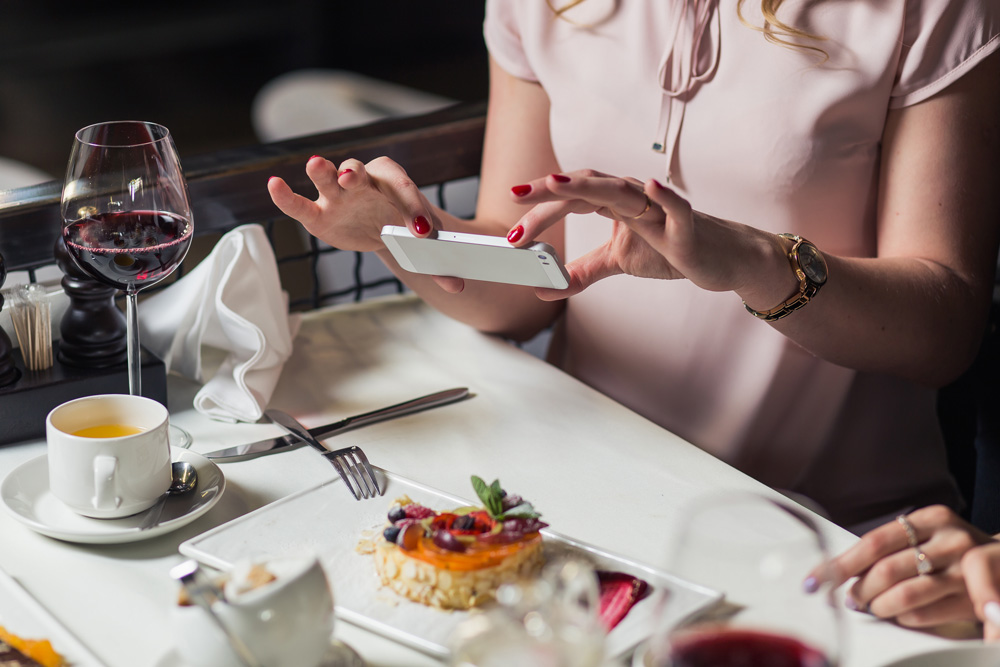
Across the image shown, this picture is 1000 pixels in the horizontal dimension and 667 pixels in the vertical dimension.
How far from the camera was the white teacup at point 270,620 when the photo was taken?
0.61m

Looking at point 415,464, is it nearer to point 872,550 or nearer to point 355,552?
point 355,552

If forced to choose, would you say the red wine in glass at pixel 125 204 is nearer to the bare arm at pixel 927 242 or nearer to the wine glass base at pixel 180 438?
the wine glass base at pixel 180 438

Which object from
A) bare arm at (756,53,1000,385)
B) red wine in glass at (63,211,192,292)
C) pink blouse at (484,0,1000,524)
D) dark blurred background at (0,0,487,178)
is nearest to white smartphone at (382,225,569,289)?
red wine in glass at (63,211,192,292)

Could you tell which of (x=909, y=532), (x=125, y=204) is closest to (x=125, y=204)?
(x=125, y=204)

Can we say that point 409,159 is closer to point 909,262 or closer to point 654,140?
point 654,140

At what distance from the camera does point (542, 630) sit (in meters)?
0.48

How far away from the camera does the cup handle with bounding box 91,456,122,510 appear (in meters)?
0.83

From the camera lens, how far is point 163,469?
874 mm

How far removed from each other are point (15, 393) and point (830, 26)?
1.04 meters

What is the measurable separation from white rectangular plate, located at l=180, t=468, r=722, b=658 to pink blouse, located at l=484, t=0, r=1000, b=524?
2.11ft

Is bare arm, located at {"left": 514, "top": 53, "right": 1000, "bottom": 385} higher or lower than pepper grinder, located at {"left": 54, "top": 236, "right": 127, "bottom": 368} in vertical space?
higher

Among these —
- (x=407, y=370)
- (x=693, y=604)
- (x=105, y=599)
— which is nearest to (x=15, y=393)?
(x=105, y=599)

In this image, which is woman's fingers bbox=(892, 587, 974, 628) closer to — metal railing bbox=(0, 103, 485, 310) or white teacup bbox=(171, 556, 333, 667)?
white teacup bbox=(171, 556, 333, 667)

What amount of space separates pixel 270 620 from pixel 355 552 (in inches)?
8.6
